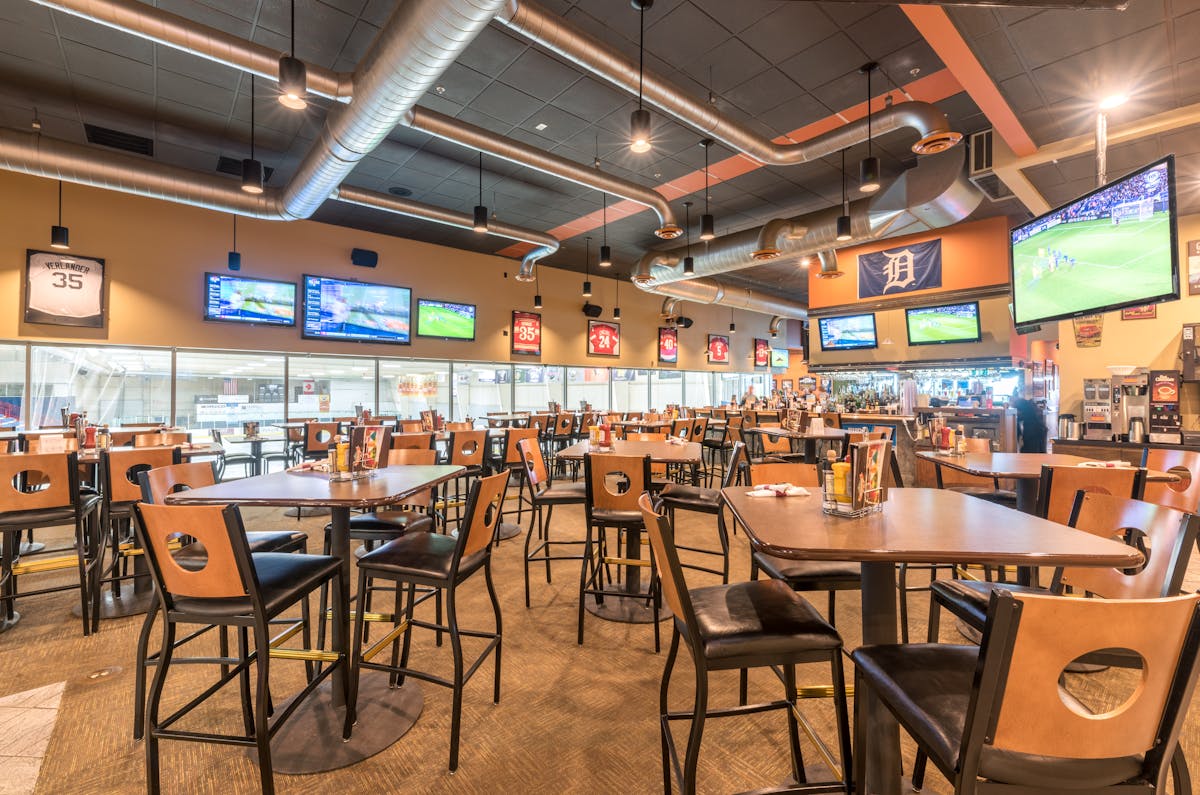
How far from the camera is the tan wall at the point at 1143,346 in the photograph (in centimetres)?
622

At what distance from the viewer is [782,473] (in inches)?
106

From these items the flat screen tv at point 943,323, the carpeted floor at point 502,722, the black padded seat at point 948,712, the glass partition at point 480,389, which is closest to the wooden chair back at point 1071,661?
the black padded seat at point 948,712

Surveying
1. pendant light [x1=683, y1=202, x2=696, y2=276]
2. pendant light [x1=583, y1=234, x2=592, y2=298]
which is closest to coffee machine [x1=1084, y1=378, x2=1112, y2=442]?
pendant light [x1=683, y1=202, x2=696, y2=276]

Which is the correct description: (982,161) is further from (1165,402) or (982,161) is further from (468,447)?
(468,447)

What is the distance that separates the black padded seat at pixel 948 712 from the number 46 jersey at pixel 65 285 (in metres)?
8.97

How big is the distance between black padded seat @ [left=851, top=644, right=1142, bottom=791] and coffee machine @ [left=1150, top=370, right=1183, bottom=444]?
21.5 feet

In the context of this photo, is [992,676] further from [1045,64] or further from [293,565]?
[1045,64]

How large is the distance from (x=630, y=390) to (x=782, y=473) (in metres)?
10.8

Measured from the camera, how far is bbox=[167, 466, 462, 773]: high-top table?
75.6 inches

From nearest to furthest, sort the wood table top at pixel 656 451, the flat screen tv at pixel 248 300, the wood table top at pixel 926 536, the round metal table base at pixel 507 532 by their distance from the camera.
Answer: the wood table top at pixel 926 536 < the wood table top at pixel 656 451 < the round metal table base at pixel 507 532 < the flat screen tv at pixel 248 300

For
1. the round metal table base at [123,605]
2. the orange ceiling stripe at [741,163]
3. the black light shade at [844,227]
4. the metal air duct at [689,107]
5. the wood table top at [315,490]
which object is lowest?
the round metal table base at [123,605]

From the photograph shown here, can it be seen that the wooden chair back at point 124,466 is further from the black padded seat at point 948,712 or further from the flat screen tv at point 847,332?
the flat screen tv at point 847,332

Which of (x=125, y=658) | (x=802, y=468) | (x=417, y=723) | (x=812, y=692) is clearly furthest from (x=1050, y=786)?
(x=125, y=658)

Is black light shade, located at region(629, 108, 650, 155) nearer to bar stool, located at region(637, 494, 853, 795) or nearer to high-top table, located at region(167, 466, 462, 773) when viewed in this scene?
high-top table, located at region(167, 466, 462, 773)
